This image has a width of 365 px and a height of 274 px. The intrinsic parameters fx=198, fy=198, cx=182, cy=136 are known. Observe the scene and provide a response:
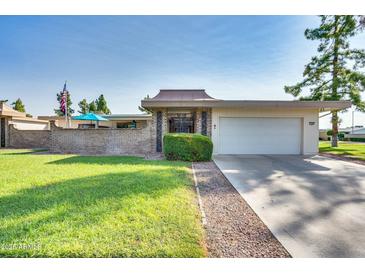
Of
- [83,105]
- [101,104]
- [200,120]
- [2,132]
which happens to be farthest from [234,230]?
[83,105]

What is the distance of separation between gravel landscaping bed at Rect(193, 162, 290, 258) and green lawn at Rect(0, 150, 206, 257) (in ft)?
0.72

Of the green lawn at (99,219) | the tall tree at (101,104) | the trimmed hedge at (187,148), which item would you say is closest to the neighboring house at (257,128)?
the trimmed hedge at (187,148)

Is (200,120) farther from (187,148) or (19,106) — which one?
(19,106)

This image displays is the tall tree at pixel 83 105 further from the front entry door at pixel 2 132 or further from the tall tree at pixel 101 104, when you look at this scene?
the front entry door at pixel 2 132

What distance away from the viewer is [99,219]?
2.99 m

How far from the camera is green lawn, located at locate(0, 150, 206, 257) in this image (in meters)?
2.32

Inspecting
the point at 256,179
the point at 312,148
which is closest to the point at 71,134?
the point at 256,179

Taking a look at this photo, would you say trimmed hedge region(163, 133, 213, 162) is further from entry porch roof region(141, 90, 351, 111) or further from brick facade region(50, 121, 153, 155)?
brick facade region(50, 121, 153, 155)

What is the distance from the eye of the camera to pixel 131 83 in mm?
16391

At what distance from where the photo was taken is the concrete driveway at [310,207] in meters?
2.66

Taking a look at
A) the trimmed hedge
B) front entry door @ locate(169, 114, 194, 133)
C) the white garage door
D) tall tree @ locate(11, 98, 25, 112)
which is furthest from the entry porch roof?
tall tree @ locate(11, 98, 25, 112)
